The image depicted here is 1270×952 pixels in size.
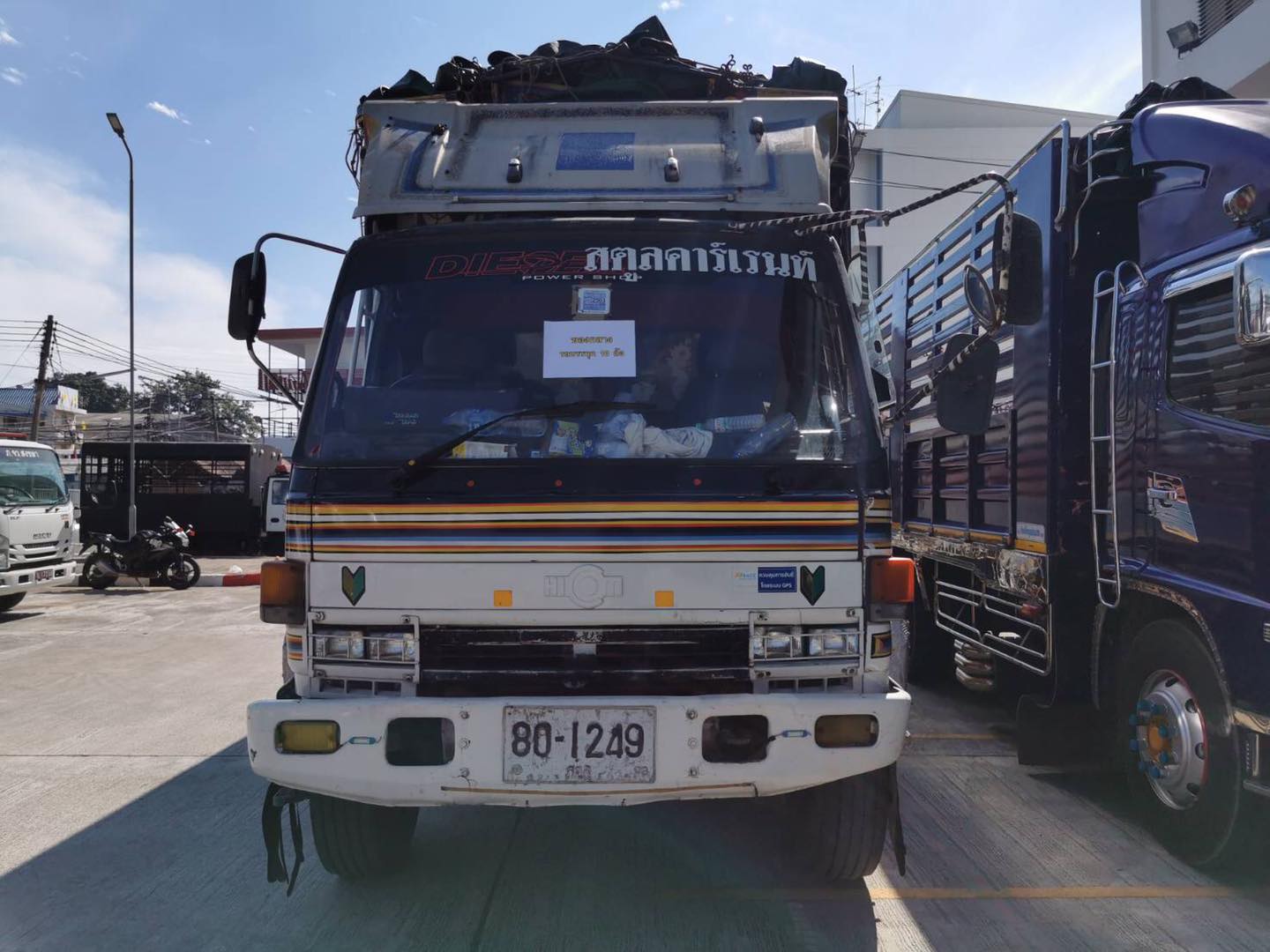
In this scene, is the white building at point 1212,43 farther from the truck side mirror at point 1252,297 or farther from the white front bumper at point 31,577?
the white front bumper at point 31,577

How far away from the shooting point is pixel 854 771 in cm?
305

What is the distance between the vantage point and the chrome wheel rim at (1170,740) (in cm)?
382

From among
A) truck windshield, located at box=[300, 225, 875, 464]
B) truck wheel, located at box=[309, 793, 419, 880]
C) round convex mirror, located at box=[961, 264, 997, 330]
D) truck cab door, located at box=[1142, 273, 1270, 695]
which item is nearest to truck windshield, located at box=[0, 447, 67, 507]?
truck wheel, located at box=[309, 793, 419, 880]

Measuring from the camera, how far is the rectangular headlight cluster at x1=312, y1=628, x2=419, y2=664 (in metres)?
3.14

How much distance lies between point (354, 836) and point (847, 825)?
1.79 metres

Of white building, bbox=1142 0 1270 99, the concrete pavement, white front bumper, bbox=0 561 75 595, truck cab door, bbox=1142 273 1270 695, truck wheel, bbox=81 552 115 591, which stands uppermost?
white building, bbox=1142 0 1270 99

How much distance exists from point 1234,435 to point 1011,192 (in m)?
1.22

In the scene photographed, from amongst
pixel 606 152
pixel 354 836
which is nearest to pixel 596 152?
pixel 606 152

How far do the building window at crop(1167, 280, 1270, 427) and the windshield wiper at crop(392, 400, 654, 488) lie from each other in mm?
2142

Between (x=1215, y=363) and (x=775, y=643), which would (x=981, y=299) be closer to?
(x=1215, y=363)

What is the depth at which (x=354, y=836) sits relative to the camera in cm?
349

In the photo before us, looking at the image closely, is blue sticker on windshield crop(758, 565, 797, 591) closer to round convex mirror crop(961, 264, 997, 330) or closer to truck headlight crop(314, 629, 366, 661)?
round convex mirror crop(961, 264, 997, 330)

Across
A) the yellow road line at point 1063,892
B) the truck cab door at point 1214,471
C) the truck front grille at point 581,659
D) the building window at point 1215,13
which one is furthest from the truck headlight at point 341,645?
the building window at point 1215,13

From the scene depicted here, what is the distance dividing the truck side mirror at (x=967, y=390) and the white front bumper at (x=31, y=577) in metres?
10.8
